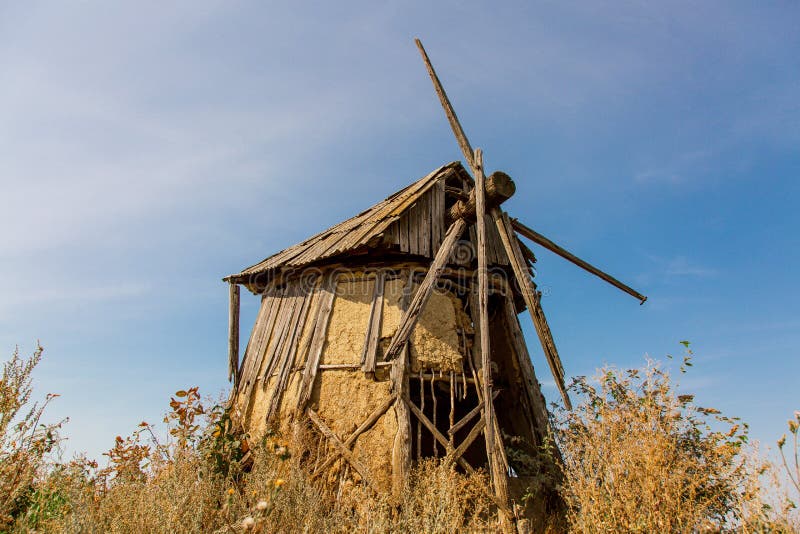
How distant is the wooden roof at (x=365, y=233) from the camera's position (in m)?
9.08

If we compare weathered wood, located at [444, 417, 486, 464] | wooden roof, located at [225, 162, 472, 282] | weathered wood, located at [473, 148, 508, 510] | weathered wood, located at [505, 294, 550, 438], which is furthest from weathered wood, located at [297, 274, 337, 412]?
weathered wood, located at [505, 294, 550, 438]

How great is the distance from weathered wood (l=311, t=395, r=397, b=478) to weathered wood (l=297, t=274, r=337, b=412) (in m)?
0.97

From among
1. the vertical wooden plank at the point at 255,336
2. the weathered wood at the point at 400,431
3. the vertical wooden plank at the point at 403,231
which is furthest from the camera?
the vertical wooden plank at the point at 255,336

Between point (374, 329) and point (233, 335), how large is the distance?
3.61m

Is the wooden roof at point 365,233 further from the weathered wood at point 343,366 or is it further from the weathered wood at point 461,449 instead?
the weathered wood at point 461,449

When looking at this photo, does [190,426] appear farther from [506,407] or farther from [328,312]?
[506,407]

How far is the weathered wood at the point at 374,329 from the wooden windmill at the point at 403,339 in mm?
19

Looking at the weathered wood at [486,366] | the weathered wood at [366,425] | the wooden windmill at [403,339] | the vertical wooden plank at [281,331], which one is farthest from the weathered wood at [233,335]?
the weathered wood at [486,366]

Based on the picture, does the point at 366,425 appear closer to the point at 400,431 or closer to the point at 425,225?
the point at 400,431

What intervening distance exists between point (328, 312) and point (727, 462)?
20.6 ft

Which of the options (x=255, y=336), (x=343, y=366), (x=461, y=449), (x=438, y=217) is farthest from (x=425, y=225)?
(x=255, y=336)

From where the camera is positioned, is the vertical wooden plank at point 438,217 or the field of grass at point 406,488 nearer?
the field of grass at point 406,488

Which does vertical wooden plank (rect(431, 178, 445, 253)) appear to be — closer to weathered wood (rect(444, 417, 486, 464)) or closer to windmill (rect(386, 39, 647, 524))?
windmill (rect(386, 39, 647, 524))

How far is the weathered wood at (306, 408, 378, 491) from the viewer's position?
296 inches
